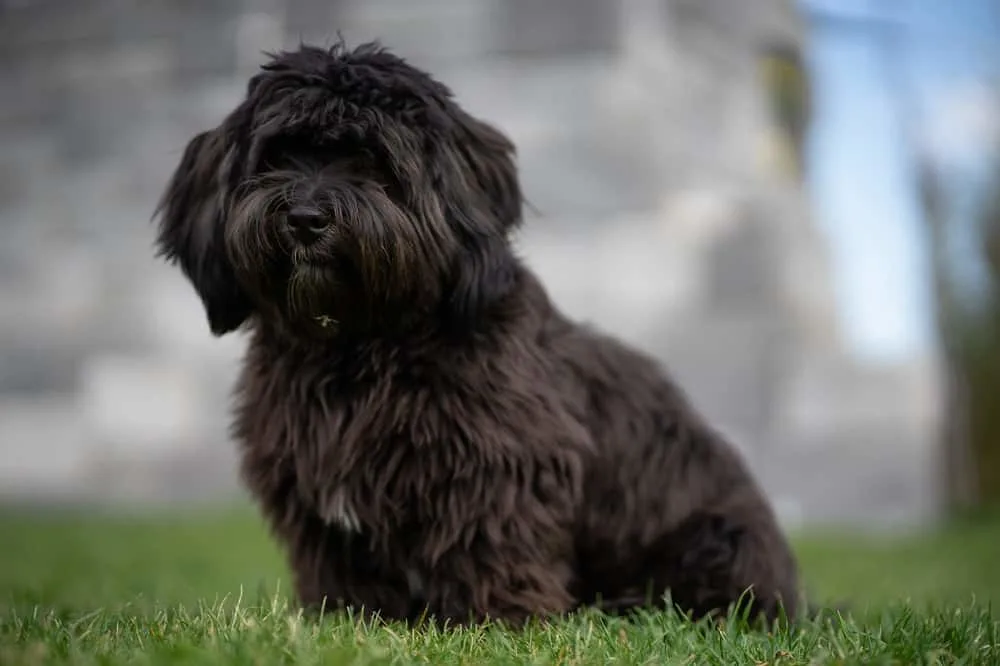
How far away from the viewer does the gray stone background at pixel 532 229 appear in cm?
1270

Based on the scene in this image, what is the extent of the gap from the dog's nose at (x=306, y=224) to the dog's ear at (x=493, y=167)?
2.04ft

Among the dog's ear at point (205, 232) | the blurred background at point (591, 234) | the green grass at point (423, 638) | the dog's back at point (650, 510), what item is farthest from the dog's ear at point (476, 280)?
the blurred background at point (591, 234)

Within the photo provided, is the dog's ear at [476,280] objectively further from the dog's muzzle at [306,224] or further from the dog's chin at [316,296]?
the dog's muzzle at [306,224]

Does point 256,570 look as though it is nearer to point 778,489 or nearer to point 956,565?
point 956,565

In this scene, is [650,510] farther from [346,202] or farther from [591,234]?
[591,234]

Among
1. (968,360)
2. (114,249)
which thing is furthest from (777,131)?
(114,249)

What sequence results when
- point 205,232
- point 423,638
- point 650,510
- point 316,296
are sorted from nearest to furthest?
point 423,638 < point 316,296 < point 205,232 < point 650,510

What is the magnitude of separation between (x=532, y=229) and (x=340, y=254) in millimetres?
9226

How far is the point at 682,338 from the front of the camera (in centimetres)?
1252

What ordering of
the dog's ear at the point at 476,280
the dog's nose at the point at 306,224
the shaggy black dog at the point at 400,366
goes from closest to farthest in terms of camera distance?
1. the dog's nose at the point at 306,224
2. the shaggy black dog at the point at 400,366
3. the dog's ear at the point at 476,280

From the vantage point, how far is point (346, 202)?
12.1 feet

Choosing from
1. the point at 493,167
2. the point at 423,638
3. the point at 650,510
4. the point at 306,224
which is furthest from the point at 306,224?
the point at 650,510

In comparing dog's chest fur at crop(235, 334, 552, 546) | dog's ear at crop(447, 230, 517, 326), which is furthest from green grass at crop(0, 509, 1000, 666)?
dog's ear at crop(447, 230, 517, 326)

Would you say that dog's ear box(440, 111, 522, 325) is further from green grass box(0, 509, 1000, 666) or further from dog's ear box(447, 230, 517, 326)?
green grass box(0, 509, 1000, 666)
